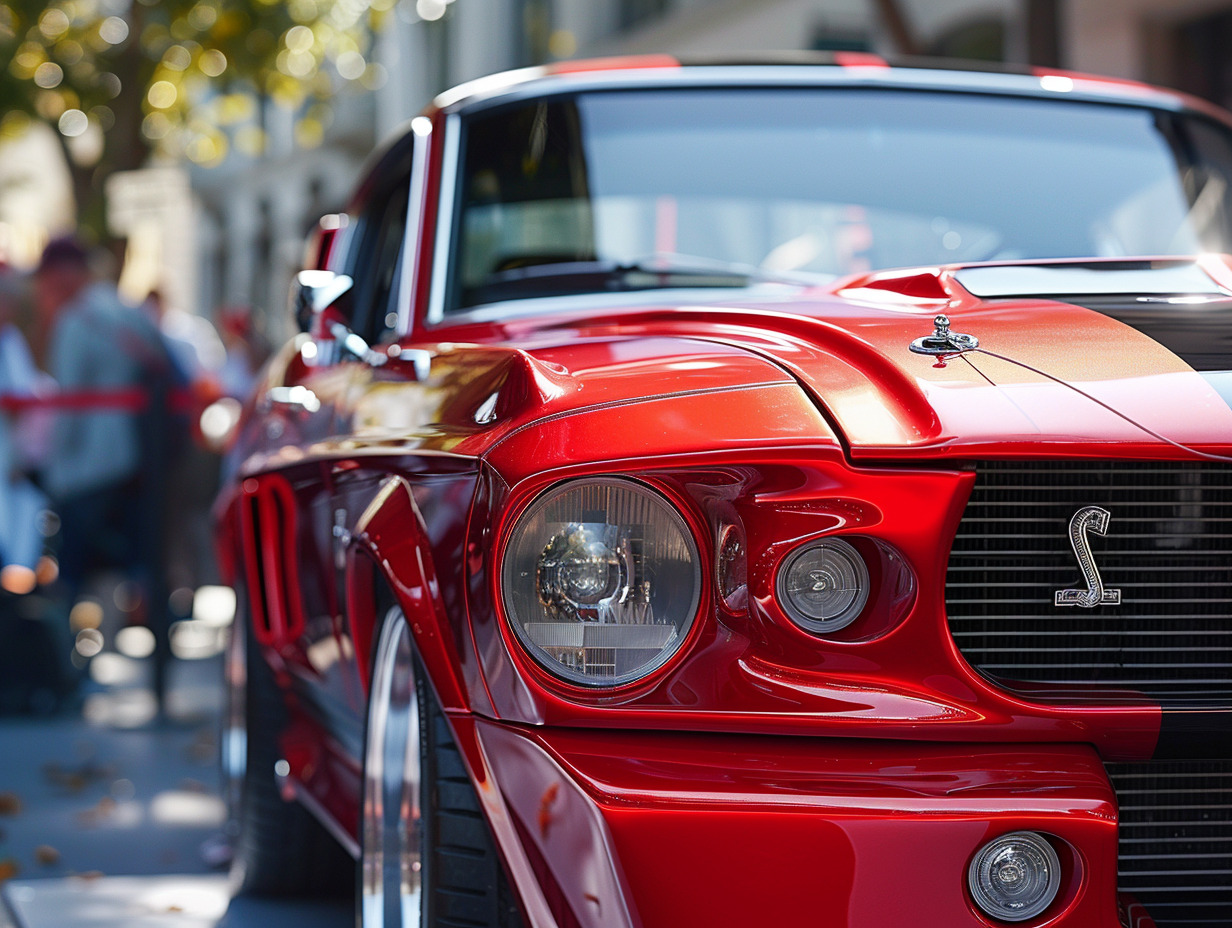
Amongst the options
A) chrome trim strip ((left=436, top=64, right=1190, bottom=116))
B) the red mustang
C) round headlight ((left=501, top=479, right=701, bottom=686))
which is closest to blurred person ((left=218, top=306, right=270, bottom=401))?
chrome trim strip ((left=436, top=64, right=1190, bottom=116))

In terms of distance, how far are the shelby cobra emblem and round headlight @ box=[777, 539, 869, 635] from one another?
0.25 m

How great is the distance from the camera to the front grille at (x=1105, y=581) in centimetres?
201

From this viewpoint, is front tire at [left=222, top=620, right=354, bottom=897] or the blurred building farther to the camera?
the blurred building

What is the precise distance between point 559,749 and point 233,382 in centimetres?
1068

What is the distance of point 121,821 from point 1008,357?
3640 mm

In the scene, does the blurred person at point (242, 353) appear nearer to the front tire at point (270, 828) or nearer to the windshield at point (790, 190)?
the front tire at point (270, 828)

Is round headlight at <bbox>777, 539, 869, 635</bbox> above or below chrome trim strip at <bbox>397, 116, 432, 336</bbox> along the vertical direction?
below

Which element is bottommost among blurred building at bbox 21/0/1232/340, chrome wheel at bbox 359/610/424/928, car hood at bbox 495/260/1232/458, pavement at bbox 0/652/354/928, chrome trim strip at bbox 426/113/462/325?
pavement at bbox 0/652/354/928

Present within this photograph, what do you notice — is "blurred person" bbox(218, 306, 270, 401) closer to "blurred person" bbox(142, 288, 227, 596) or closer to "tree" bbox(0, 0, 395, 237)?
"blurred person" bbox(142, 288, 227, 596)

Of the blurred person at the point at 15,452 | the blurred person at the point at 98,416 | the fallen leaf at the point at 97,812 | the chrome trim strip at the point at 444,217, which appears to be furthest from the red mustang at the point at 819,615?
the blurred person at the point at 15,452

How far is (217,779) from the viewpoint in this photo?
563 centimetres

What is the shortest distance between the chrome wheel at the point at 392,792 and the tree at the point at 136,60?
15983 mm

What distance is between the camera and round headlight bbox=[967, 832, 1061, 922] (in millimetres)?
1874

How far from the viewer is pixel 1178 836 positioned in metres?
2.04
